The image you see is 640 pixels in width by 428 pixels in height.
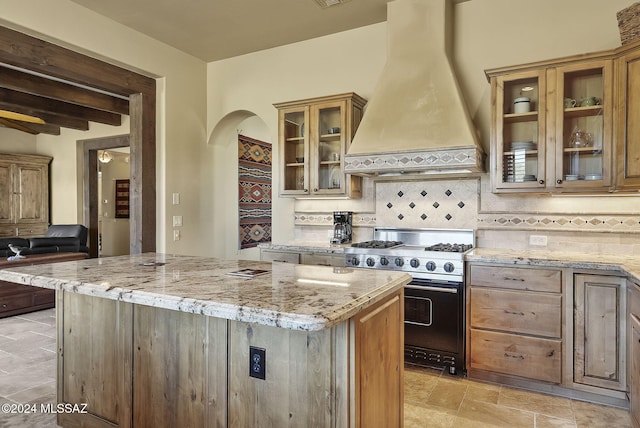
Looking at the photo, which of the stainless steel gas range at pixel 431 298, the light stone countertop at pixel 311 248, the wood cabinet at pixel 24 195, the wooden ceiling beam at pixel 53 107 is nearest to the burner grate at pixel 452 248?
the stainless steel gas range at pixel 431 298

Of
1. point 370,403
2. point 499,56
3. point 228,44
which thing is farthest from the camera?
point 228,44

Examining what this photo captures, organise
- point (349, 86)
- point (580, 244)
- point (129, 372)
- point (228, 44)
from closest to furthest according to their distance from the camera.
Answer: point (129, 372) → point (580, 244) → point (349, 86) → point (228, 44)

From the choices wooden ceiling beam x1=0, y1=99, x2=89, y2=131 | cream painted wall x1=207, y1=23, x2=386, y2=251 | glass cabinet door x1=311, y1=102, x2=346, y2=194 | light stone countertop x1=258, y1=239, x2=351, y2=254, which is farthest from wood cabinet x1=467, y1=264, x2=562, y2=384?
wooden ceiling beam x1=0, y1=99, x2=89, y2=131

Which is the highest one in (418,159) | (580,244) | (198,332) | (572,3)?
(572,3)

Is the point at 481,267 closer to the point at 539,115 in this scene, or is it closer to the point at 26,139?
the point at 539,115

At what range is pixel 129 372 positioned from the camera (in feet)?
6.37

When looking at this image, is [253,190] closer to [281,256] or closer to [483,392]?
[281,256]

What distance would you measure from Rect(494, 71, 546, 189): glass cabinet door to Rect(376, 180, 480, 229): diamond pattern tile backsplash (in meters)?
0.42

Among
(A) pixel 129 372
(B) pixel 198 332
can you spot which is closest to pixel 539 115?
(B) pixel 198 332

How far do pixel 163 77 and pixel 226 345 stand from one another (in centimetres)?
367

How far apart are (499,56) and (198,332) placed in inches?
131

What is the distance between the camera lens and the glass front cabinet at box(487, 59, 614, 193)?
112 inches

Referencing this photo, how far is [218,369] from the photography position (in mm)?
1675

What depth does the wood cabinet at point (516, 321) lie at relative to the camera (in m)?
2.77
